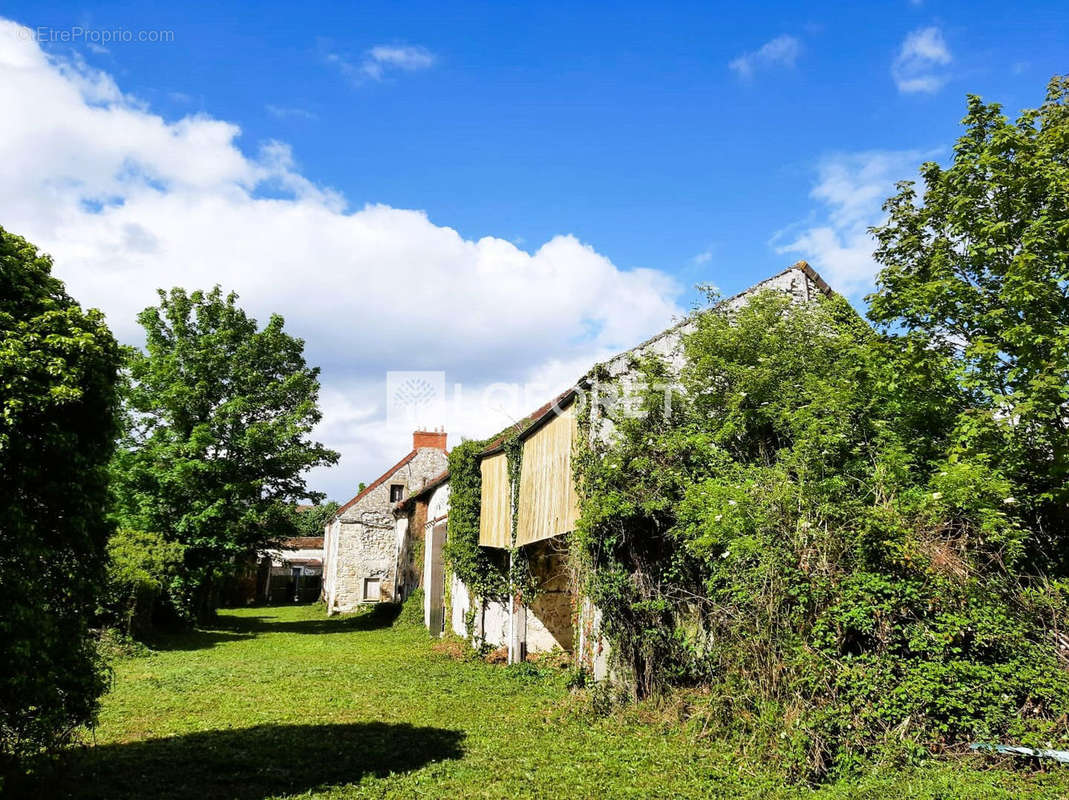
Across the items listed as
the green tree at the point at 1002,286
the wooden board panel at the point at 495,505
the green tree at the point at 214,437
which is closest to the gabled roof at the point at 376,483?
the green tree at the point at 214,437

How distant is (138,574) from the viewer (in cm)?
1789

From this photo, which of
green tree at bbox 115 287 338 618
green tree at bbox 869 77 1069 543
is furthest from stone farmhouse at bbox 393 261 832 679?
green tree at bbox 115 287 338 618

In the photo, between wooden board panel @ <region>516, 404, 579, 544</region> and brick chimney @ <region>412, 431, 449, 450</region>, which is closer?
wooden board panel @ <region>516, 404, 579, 544</region>

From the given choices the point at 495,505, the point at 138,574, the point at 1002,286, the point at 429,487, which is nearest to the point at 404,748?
the point at 495,505

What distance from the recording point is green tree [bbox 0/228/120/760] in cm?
534

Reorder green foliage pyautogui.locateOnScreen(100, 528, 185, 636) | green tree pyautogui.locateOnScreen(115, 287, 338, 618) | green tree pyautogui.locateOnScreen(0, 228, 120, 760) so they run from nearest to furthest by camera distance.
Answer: green tree pyautogui.locateOnScreen(0, 228, 120, 760) → green foliage pyautogui.locateOnScreen(100, 528, 185, 636) → green tree pyautogui.locateOnScreen(115, 287, 338, 618)

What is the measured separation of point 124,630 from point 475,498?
8.89 m

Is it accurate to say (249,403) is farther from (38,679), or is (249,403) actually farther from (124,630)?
(38,679)

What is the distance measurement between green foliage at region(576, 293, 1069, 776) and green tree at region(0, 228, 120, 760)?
617cm

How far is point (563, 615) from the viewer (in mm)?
16781

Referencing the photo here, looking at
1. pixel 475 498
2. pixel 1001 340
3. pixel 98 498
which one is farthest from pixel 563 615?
pixel 98 498

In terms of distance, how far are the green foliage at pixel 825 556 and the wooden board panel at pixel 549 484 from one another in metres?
0.82

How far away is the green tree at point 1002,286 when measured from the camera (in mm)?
8148

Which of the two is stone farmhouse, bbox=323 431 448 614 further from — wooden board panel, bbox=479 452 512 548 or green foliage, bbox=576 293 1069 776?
green foliage, bbox=576 293 1069 776
